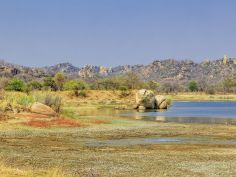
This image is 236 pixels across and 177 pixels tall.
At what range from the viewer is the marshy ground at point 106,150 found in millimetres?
25219

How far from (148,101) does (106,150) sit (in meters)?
83.6

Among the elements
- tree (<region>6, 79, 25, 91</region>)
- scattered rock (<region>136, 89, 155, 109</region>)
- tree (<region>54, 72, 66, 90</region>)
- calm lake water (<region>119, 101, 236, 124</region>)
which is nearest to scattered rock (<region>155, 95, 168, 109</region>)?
scattered rock (<region>136, 89, 155, 109</region>)

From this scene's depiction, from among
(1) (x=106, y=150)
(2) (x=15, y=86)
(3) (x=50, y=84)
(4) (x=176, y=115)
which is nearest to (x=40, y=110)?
Result: (1) (x=106, y=150)

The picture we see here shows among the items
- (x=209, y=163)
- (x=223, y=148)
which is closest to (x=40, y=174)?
(x=209, y=163)

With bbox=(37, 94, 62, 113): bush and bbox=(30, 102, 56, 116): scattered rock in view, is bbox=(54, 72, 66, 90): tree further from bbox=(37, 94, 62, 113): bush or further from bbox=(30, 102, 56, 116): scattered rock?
bbox=(30, 102, 56, 116): scattered rock

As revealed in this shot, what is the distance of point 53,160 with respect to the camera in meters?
28.3

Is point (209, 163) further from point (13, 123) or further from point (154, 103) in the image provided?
point (154, 103)

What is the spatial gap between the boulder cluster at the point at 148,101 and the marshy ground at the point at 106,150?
60.6 metres

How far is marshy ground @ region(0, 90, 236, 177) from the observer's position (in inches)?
993

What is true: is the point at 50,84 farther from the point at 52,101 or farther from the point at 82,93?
the point at 52,101

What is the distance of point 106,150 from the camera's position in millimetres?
34562

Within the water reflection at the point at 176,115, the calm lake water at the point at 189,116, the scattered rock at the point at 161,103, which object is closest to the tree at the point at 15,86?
the water reflection at the point at 176,115

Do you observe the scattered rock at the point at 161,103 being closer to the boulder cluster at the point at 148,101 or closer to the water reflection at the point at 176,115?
the boulder cluster at the point at 148,101

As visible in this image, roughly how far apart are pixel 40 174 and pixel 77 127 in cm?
3177
